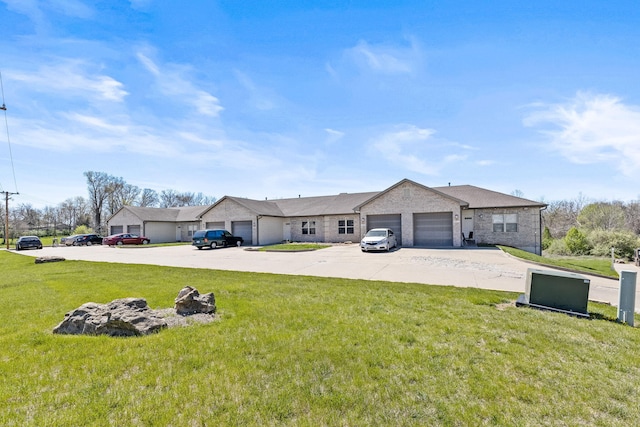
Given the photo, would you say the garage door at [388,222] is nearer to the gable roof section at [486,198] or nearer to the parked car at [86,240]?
the gable roof section at [486,198]

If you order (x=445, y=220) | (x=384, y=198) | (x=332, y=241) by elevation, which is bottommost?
(x=332, y=241)

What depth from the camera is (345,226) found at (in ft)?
98.9

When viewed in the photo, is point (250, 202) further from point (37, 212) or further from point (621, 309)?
point (37, 212)

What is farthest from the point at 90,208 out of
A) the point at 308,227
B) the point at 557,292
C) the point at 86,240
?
the point at 557,292

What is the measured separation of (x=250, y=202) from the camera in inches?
1292

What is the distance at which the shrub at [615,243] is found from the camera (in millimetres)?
21781

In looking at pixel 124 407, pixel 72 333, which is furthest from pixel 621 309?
pixel 72 333

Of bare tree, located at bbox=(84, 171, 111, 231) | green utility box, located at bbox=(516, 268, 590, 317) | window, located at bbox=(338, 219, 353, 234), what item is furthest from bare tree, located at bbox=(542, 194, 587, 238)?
bare tree, located at bbox=(84, 171, 111, 231)

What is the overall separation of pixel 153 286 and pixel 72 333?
4181 mm

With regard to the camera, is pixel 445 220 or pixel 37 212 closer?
pixel 445 220

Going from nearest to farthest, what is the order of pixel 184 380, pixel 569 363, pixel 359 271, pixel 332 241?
1. pixel 184 380
2. pixel 569 363
3. pixel 359 271
4. pixel 332 241

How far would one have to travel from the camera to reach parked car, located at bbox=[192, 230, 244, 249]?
27125mm

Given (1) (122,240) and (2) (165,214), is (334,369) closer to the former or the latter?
(1) (122,240)

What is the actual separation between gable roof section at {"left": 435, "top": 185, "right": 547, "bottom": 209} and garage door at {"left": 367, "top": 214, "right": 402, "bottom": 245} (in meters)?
5.72
